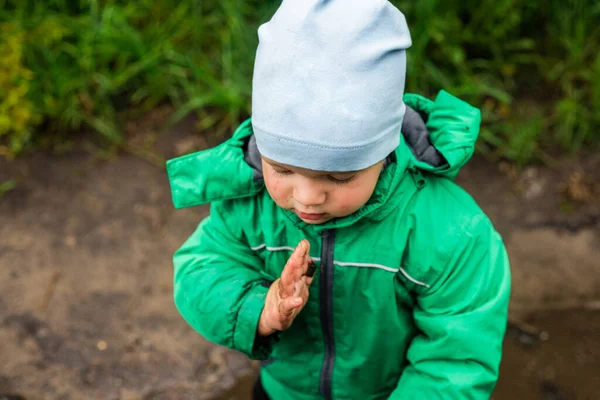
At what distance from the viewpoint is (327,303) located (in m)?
1.60

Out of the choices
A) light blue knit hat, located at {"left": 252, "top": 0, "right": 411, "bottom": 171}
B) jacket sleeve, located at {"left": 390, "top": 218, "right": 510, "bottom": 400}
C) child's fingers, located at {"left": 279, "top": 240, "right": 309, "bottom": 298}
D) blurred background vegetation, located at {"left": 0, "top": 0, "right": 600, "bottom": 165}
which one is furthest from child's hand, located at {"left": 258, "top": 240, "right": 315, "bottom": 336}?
blurred background vegetation, located at {"left": 0, "top": 0, "right": 600, "bottom": 165}

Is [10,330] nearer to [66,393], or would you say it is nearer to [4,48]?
[66,393]

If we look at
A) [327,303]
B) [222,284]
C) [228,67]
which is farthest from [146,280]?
[327,303]

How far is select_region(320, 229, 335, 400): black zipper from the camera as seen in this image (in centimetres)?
154

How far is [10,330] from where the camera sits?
2.78 metres

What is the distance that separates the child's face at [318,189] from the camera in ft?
4.36

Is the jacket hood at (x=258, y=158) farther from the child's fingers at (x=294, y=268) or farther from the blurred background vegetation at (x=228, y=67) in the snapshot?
the blurred background vegetation at (x=228, y=67)

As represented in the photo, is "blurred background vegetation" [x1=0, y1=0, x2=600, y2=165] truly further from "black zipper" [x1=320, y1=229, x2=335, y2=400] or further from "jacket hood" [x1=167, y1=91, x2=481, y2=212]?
"black zipper" [x1=320, y1=229, x2=335, y2=400]

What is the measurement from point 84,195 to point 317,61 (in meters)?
2.34

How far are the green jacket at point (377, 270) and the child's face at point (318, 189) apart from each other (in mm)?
84

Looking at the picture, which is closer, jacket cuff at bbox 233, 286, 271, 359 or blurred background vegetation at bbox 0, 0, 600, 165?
jacket cuff at bbox 233, 286, 271, 359

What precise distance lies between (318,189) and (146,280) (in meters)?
1.79

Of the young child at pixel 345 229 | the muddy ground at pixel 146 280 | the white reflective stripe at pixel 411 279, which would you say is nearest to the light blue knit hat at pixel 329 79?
the young child at pixel 345 229

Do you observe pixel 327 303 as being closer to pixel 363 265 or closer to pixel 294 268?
pixel 363 265
